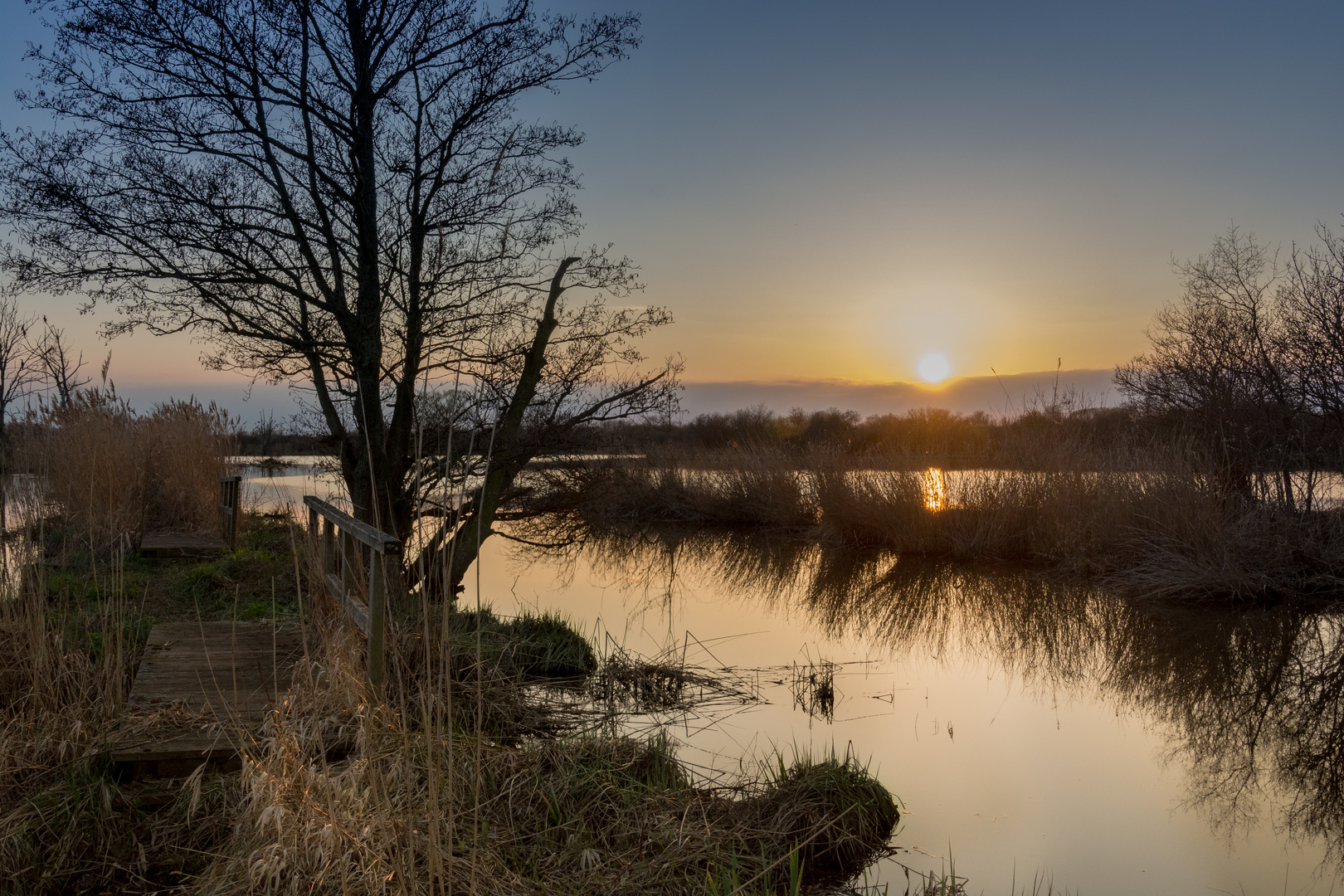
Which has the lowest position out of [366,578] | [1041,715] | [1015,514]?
[1041,715]

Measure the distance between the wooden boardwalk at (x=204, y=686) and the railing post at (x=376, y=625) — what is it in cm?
40

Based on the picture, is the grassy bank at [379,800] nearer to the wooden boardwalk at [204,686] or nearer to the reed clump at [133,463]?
the wooden boardwalk at [204,686]

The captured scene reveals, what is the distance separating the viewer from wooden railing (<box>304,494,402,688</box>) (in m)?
3.70

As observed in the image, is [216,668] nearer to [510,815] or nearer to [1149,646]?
[510,815]

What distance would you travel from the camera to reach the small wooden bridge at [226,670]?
Result: 3.73 m

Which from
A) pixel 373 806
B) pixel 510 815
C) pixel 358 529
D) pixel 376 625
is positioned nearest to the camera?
pixel 373 806

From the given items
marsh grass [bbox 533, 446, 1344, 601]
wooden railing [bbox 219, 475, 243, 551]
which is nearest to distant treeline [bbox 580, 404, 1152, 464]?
marsh grass [bbox 533, 446, 1344, 601]

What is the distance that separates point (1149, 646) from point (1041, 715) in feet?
8.20

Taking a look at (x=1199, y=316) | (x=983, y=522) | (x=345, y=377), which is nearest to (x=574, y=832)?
(x=345, y=377)

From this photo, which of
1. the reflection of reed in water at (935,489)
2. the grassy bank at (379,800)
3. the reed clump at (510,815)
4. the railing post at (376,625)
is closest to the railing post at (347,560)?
the grassy bank at (379,800)

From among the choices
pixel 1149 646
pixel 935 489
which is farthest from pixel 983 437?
pixel 1149 646

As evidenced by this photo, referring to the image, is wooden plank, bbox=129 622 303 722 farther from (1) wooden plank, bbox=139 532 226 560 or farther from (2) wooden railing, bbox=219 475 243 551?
(2) wooden railing, bbox=219 475 243 551

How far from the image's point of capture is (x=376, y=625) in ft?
12.7

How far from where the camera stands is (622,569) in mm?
12680
